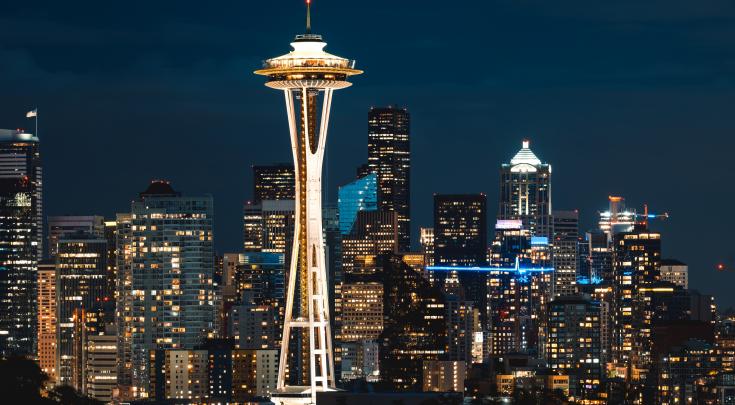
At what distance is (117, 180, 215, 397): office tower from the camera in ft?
546

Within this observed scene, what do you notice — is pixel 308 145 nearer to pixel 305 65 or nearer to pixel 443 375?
pixel 305 65

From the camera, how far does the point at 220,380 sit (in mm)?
144375

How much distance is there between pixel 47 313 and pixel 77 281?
444 centimetres

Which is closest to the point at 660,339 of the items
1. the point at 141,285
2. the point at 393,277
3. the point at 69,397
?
the point at 393,277

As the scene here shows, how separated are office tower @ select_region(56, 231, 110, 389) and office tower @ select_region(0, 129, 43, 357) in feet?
7.75

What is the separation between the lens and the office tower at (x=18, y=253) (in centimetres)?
18062

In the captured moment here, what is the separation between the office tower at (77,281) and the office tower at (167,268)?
908 cm

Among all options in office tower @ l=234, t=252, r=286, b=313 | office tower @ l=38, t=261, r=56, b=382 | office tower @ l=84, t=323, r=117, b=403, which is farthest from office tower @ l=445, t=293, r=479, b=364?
office tower @ l=38, t=261, r=56, b=382

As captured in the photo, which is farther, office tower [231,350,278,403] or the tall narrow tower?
office tower [231,350,278,403]

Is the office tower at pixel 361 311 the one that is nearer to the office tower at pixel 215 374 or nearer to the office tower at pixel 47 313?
the office tower at pixel 47 313

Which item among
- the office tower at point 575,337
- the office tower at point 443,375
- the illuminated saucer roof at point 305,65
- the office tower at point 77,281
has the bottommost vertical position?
the office tower at point 443,375

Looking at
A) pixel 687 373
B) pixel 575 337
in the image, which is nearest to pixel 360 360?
pixel 575 337

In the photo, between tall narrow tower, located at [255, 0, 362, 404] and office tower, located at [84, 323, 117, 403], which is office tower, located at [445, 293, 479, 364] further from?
tall narrow tower, located at [255, 0, 362, 404]

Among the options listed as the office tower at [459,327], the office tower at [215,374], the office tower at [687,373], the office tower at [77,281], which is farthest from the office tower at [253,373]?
the office tower at [77,281]
